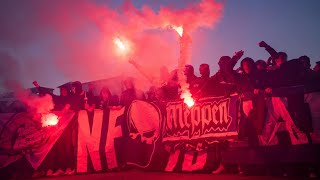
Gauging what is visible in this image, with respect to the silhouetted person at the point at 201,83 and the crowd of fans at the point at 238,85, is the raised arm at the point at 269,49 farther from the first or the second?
the silhouetted person at the point at 201,83

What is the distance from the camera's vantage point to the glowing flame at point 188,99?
9258 millimetres

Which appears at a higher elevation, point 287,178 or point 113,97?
point 113,97

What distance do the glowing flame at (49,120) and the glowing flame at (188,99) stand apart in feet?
13.8

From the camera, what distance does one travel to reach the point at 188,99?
9328mm

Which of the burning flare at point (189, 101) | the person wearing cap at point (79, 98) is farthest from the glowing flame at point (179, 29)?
the person wearing cap at point (79, 98)

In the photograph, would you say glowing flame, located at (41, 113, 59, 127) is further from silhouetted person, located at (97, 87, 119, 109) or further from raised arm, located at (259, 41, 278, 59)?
raised arm, located at (259, 41, 278, 59)

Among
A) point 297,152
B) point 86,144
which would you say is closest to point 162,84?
point 86,144

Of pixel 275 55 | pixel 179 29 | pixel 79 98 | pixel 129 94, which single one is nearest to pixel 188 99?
pixel 129 94

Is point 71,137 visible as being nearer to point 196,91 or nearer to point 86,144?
point 86,144

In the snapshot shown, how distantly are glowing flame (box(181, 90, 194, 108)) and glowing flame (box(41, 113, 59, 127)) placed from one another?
13.8ft

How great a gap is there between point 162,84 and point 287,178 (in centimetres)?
466

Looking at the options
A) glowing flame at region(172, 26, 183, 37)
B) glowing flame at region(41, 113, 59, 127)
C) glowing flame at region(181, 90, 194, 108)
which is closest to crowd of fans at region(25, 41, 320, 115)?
glowing flame at region(181, 90, 194, 108)

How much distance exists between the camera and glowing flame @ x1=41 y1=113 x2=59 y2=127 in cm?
1110

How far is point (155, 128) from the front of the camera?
9797 millimetres
